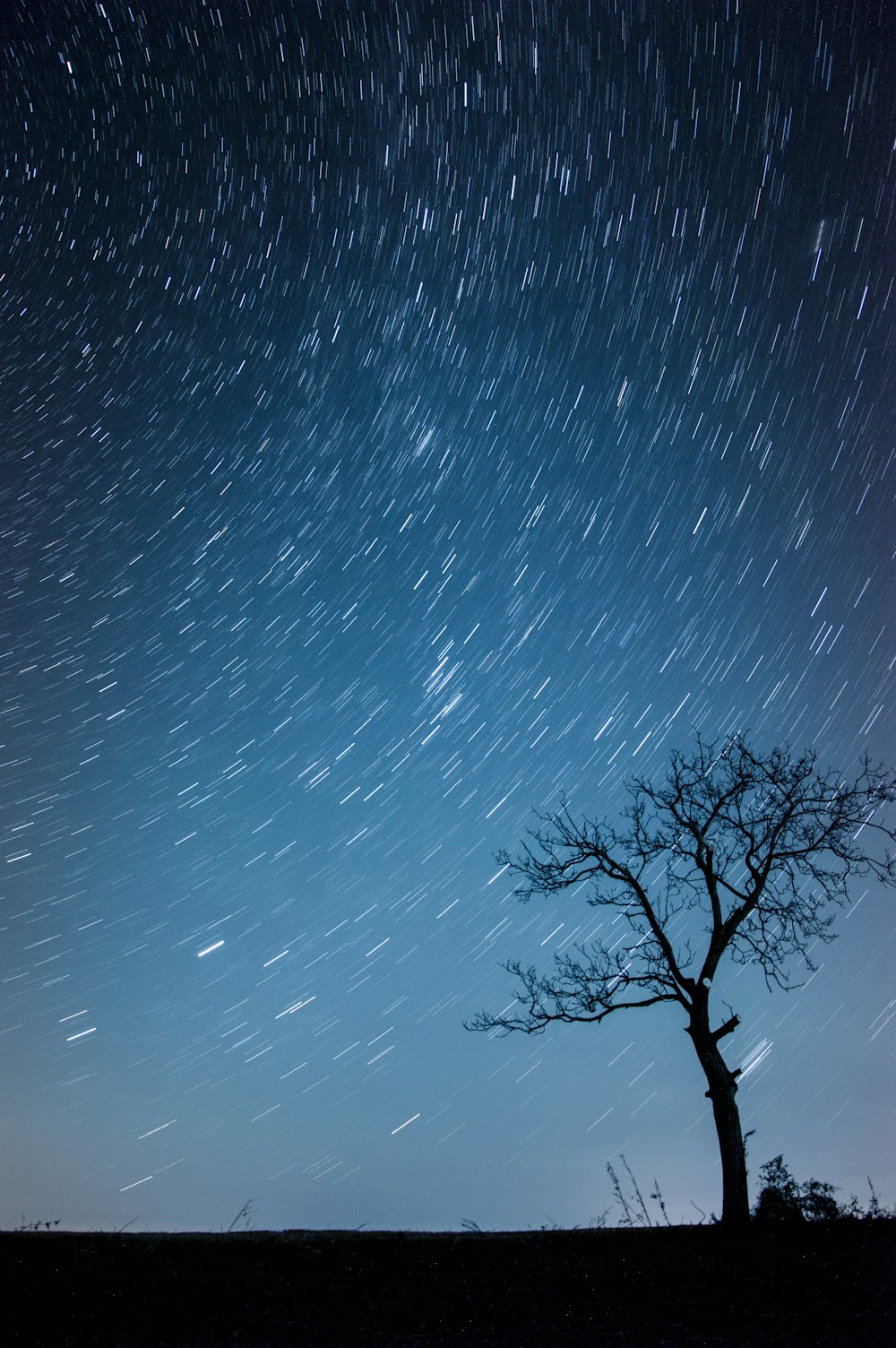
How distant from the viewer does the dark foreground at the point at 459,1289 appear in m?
5.93

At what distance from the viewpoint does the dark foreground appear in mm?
5926

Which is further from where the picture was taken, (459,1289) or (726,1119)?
(726,1119)

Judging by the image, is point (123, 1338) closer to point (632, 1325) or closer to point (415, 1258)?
point (415, 1258)

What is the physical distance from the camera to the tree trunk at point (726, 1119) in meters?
8.83

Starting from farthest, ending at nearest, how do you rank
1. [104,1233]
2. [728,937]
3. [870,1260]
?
[728,937] → [104,1233] → [870,1260]

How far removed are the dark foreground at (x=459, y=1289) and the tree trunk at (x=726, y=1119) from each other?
16.7 inches

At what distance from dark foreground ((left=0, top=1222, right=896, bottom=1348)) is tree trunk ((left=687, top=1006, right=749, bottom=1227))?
42cm

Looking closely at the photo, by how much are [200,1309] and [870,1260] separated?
5.00 m

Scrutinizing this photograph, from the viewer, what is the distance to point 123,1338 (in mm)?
6070

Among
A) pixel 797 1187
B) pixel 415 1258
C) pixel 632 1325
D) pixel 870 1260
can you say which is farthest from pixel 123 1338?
pixel 797 1187

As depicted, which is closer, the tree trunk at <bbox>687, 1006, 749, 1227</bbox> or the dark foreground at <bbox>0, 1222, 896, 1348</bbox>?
the dark foreground at <bbox>0, 1222, 896, 1348</bbox>

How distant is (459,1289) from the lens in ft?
22.7

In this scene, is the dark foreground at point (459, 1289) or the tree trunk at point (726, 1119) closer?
the dark foreground at point (459, 1289)

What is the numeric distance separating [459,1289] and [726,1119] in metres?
3.54
